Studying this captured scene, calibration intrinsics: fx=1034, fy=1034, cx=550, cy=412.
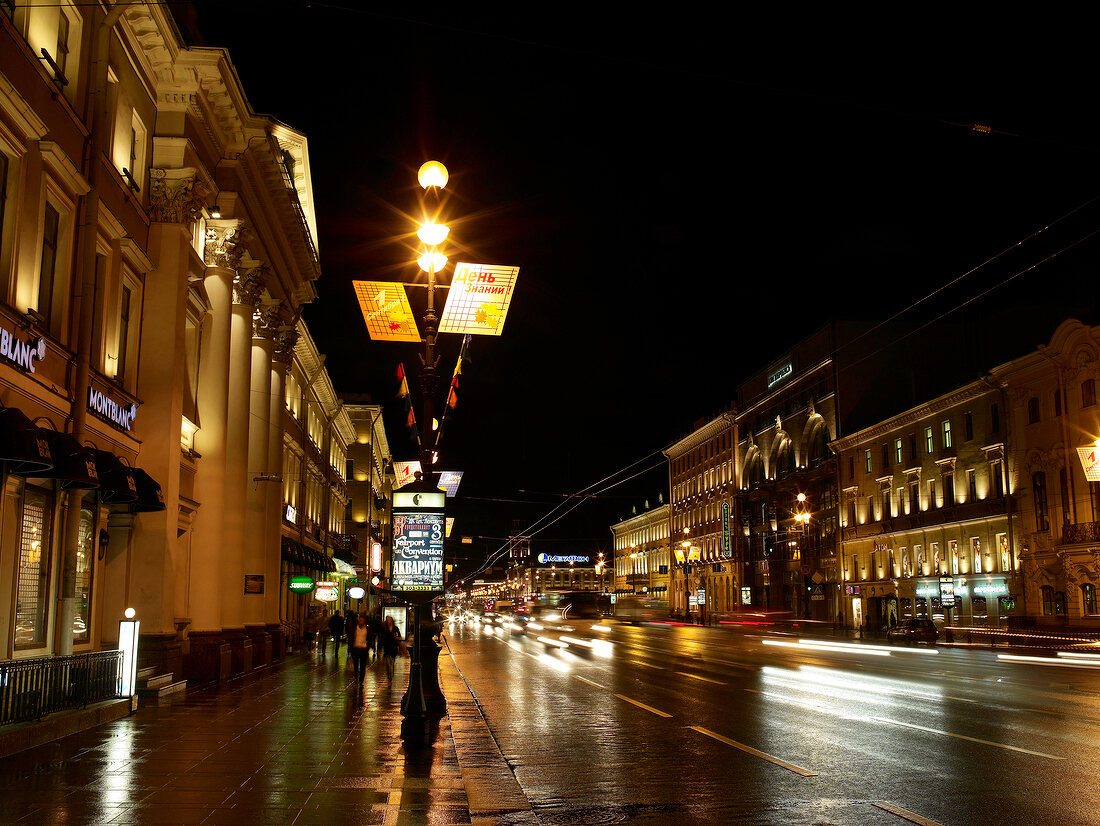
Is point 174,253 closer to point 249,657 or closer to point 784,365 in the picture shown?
point 249,657

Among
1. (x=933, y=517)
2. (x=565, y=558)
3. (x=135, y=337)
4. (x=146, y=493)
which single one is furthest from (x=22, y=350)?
(x=565, y=558)

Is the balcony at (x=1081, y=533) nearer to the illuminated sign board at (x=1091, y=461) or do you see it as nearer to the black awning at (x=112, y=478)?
the illuminated sign board at (x=1091, y=461)

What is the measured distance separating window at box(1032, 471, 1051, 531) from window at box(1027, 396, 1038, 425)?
2.40m

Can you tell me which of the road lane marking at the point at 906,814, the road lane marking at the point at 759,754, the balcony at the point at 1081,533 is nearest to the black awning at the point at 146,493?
the road lane marking at the point at 759,754

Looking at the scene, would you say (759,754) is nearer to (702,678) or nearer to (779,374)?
(702,678)

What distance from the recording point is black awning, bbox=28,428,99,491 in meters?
14.6

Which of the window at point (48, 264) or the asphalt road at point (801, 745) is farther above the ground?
the window at point (48, 264)

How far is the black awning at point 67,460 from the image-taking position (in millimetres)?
14617

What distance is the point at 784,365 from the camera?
80062mm

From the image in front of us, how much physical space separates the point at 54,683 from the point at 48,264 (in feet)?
22.6

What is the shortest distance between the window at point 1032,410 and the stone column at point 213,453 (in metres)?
35.4

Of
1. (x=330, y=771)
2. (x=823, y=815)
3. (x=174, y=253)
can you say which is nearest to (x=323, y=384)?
(x=174, y=253)

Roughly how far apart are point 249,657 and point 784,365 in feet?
194

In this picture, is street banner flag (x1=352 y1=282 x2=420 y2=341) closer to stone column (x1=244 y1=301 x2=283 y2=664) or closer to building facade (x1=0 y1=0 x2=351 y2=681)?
building facade (x1=0 y1=0 x2=351 y2=681)
